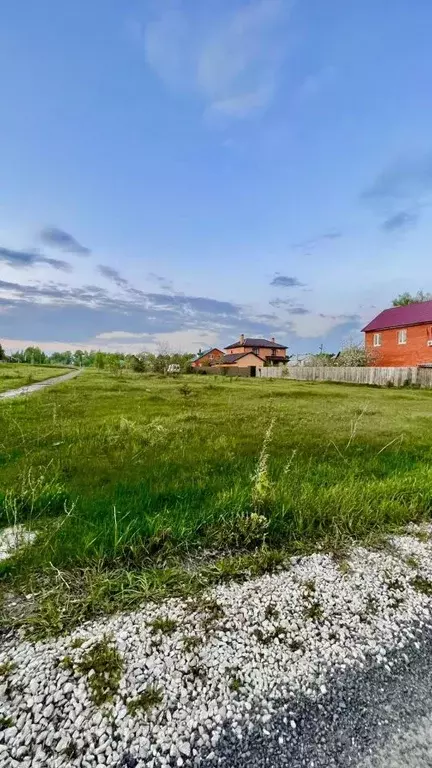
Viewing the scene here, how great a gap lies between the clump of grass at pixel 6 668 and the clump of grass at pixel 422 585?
251 centimetres

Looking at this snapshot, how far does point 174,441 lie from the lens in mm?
6320

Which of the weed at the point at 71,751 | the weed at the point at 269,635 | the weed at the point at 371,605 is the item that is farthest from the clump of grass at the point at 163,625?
the weed at the point at 371,605

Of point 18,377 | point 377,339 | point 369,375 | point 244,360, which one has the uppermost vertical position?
point 377,339

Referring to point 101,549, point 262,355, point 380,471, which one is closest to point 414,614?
point 101,549

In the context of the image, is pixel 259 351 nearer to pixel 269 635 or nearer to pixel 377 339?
pixel 377 339

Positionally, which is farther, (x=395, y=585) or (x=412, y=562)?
(x=412, y=562)

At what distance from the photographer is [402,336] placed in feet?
121

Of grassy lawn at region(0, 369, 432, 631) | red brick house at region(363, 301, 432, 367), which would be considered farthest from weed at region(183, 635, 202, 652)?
red brick house at region(363, 301, 432, 367)

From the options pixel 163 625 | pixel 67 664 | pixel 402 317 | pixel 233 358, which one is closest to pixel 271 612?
pixel 163 625

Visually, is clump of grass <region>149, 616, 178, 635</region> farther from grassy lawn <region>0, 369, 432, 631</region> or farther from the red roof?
the red roof

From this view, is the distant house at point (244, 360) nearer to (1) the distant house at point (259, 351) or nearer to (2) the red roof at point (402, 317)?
(1) the distant house at point (259, 351)

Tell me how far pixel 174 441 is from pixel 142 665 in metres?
4.52

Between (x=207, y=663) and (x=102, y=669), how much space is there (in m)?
0.52

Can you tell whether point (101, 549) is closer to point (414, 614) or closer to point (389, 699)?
point (389, 699)
